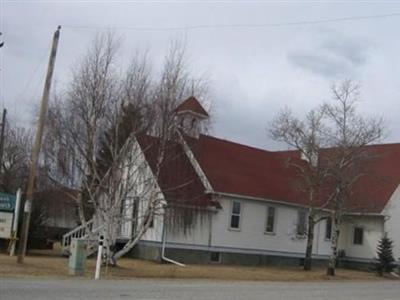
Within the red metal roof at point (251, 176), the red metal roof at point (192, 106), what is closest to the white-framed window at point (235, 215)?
the red metal roof at point (251, 176)

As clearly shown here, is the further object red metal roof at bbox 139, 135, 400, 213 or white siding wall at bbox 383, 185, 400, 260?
white siding wall at bbox 383, 185, 400, 260

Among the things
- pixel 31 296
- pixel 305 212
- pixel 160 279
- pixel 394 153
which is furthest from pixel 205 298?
pixel 394 153

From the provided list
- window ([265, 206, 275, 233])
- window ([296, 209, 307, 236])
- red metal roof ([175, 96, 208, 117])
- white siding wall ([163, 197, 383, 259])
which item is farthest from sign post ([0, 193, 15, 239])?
window ([296, 209, 307, 236])

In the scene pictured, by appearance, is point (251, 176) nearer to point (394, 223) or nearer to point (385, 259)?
point (385, 259)

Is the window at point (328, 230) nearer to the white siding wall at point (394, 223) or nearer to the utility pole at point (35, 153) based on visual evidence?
the white siding wall at point (394, 223)

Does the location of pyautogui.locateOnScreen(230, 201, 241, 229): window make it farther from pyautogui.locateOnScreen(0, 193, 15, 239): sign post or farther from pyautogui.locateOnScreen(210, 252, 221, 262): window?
pyautogui.locateOnScreen(0, 193, 15, 239): sign post

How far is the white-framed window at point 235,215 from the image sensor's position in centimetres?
3666

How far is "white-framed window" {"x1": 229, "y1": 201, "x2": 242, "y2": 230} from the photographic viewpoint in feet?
120

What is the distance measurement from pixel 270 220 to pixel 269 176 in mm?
3224

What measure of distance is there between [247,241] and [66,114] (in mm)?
14939

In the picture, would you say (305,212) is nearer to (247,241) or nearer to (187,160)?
(247,241)

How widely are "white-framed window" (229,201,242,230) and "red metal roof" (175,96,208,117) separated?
31.6 feet

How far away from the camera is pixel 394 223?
43.0 m

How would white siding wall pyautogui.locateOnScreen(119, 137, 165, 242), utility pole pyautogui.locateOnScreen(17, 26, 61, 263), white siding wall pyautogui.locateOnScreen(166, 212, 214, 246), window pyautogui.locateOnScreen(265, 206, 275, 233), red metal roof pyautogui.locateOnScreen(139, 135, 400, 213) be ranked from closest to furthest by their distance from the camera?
utility pole pyautogui.locateOnScreen(17, 26, 61, 263) < white siding wall pyautogui.locateOnScreen(119, 137, 165, 242) < red metal roof pyautogui.locateOnScreen(139, 135, 400, 213) < white siding wall pyautogui.locateOnScreen(166, 212, 214, 246) < window pyautogui.locateOnScreen(265, 206, 275, 233)
